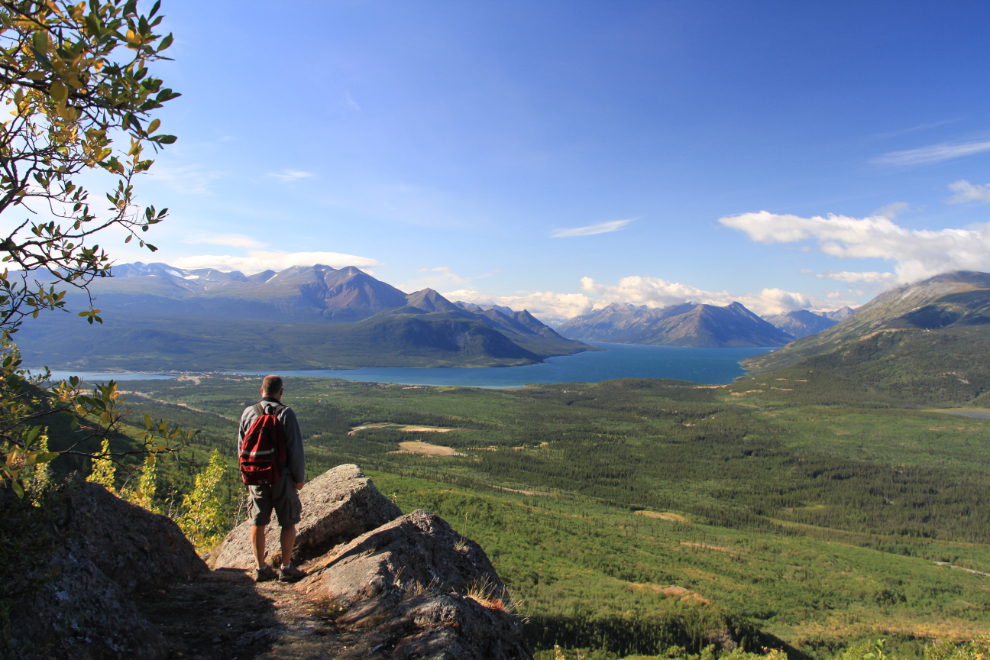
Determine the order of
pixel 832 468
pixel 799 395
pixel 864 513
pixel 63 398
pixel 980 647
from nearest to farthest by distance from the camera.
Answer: pixel 63 398, pixel 980 647, pixel 864 513, pixel 832 468, pixel 799 395

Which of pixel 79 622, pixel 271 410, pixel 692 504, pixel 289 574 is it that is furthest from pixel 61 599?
pixel 692 504

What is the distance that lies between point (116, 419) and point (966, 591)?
6980 cm

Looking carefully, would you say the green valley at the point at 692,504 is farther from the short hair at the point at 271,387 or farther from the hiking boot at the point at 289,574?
the hiking boot at the point at 289,574

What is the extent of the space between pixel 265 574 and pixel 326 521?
144cm

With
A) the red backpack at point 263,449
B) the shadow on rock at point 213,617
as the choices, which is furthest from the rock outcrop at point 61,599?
the red backpack at point 263,449

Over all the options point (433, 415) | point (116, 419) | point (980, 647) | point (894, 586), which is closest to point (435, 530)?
point (116, 419)

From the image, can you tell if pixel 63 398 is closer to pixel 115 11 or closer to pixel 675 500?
pixel 115 11

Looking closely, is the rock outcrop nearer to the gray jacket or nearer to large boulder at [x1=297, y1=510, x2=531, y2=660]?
the gray jacket

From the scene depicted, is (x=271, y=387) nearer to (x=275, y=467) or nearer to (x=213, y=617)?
(x=275, y=467)

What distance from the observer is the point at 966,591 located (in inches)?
1722

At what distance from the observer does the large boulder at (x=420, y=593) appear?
494 centimetres

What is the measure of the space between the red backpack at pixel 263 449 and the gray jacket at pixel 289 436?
6cm

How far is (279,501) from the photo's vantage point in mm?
6871

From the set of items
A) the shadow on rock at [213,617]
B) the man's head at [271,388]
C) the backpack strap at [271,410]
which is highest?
the man's head at [271,388]
